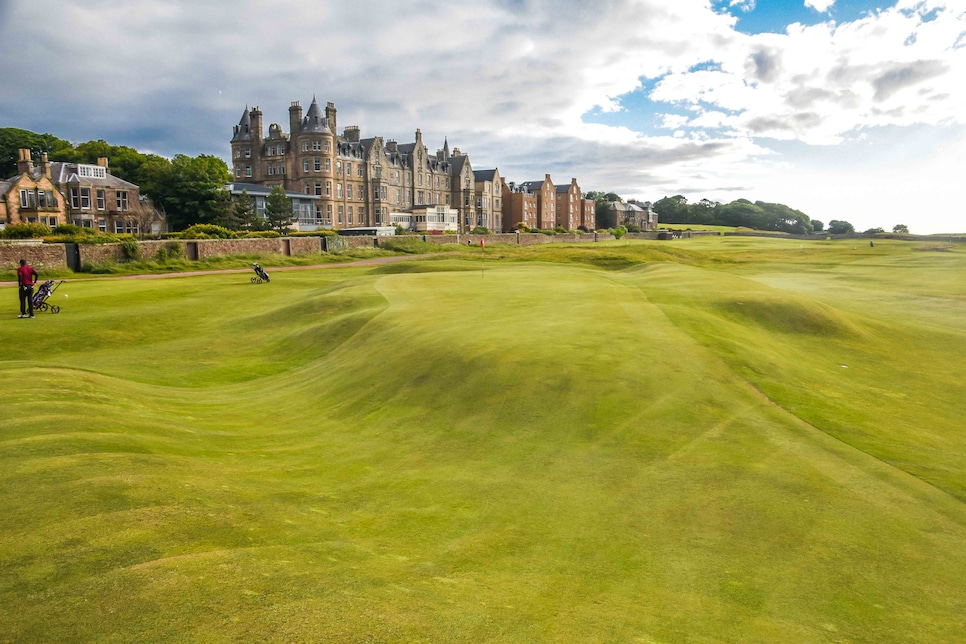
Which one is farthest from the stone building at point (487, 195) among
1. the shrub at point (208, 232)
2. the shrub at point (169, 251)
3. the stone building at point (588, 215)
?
the shrub at point (169, 251)

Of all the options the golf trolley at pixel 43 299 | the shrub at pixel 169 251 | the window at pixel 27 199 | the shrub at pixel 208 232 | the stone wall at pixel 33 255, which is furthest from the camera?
the window at pixel 27 199

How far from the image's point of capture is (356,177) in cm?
10731

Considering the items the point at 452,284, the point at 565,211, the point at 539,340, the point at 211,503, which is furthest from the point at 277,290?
the point at 565,211

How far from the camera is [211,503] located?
689 cm

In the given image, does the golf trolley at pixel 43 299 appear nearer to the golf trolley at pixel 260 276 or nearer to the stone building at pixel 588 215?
the golf trolley at pixel 260 276

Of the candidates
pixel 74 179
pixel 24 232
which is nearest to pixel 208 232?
pixel 24 232

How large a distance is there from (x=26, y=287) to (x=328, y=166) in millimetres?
79642

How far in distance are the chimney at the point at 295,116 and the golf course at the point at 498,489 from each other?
8767cm

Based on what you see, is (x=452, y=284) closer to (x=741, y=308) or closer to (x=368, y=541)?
(x=741, y=308)

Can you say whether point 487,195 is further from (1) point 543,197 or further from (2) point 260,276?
→ (2) point 260,276

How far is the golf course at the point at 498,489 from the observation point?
5.12 metres

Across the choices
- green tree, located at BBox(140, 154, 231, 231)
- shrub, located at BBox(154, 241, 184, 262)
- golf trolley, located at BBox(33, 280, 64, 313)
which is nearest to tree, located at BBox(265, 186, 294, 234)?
green tree, located at BBox(140, 154, 231, 231)

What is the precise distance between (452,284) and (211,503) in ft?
82.1

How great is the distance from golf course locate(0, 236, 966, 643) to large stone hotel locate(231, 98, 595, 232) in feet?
277
